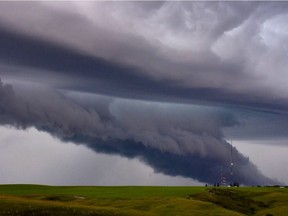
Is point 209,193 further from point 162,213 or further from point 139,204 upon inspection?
point 162,213

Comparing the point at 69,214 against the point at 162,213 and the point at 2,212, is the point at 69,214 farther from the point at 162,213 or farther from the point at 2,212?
the point at 162,213

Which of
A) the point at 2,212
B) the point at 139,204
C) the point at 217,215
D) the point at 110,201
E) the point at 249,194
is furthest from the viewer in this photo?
the point at 249,194

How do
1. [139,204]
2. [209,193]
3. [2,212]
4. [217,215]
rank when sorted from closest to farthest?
[2,212] → [217,215] → [139,204] → [209,193]

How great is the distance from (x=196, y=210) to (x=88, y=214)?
30.0m

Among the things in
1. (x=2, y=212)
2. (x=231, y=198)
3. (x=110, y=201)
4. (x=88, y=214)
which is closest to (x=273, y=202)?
(x=231, y=198)

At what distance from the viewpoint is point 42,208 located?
8156cm

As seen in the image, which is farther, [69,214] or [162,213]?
[162,213]

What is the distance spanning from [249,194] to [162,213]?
96500 mm

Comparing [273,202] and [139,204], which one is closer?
[139,204]

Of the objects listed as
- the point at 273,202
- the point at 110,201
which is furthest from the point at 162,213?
the point at 273,202

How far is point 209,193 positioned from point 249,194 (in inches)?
1293

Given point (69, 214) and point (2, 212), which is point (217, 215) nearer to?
point (69, 214)

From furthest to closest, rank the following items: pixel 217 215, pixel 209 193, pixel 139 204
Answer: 1. pixel 209 193
2. pixel 139 204
3. pixel 217 215

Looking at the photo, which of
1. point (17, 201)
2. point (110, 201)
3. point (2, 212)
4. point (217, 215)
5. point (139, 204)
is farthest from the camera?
point (110, 201)
